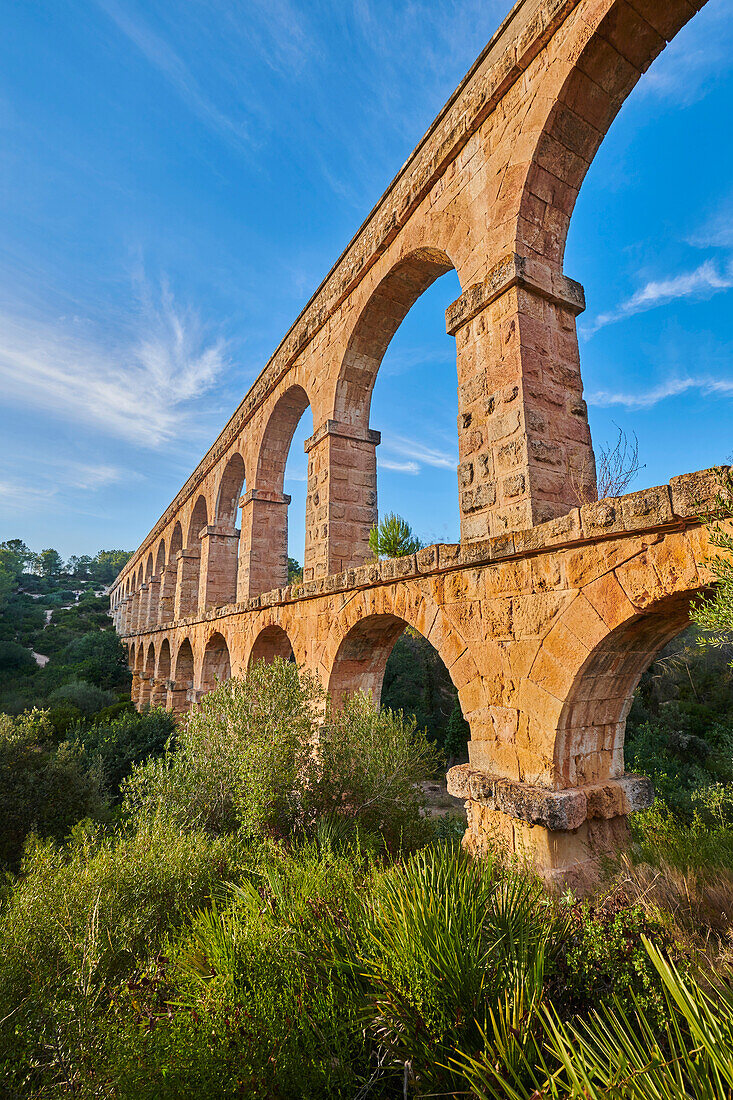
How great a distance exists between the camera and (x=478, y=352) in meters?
4.44

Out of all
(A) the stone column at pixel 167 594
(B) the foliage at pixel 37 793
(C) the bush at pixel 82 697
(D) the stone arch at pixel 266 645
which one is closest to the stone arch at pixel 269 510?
(D) the stone arch at pixel 266 645

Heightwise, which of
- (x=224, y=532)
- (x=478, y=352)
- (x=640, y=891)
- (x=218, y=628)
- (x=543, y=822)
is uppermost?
(x=224, y=532)

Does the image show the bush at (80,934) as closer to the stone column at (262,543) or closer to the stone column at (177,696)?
the stone column at (262,543)

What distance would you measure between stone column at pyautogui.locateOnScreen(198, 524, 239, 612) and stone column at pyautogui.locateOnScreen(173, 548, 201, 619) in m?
3.24

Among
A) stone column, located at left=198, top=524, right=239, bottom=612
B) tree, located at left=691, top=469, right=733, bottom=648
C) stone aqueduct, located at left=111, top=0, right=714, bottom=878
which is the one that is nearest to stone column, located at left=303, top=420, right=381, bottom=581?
stone aqueduct, located at left=111, top=0, right=714, bottom=878

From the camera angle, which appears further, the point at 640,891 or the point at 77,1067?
the point at 640,891

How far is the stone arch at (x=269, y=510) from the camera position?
947 cm

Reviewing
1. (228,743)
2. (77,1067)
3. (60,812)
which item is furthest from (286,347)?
(77,1067)

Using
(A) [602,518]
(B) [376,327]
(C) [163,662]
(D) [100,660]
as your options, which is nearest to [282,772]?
(A) [602,518]

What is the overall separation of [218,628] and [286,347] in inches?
202

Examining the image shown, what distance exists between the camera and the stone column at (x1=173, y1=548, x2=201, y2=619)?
50.7ft

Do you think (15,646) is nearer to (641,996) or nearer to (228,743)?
(228,743)

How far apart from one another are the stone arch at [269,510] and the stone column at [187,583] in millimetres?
6391

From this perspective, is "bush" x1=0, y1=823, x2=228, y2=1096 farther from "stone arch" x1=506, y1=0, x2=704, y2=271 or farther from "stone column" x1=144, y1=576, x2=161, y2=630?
"stone column" x1=144, y1=576, x2=161, y2=630
